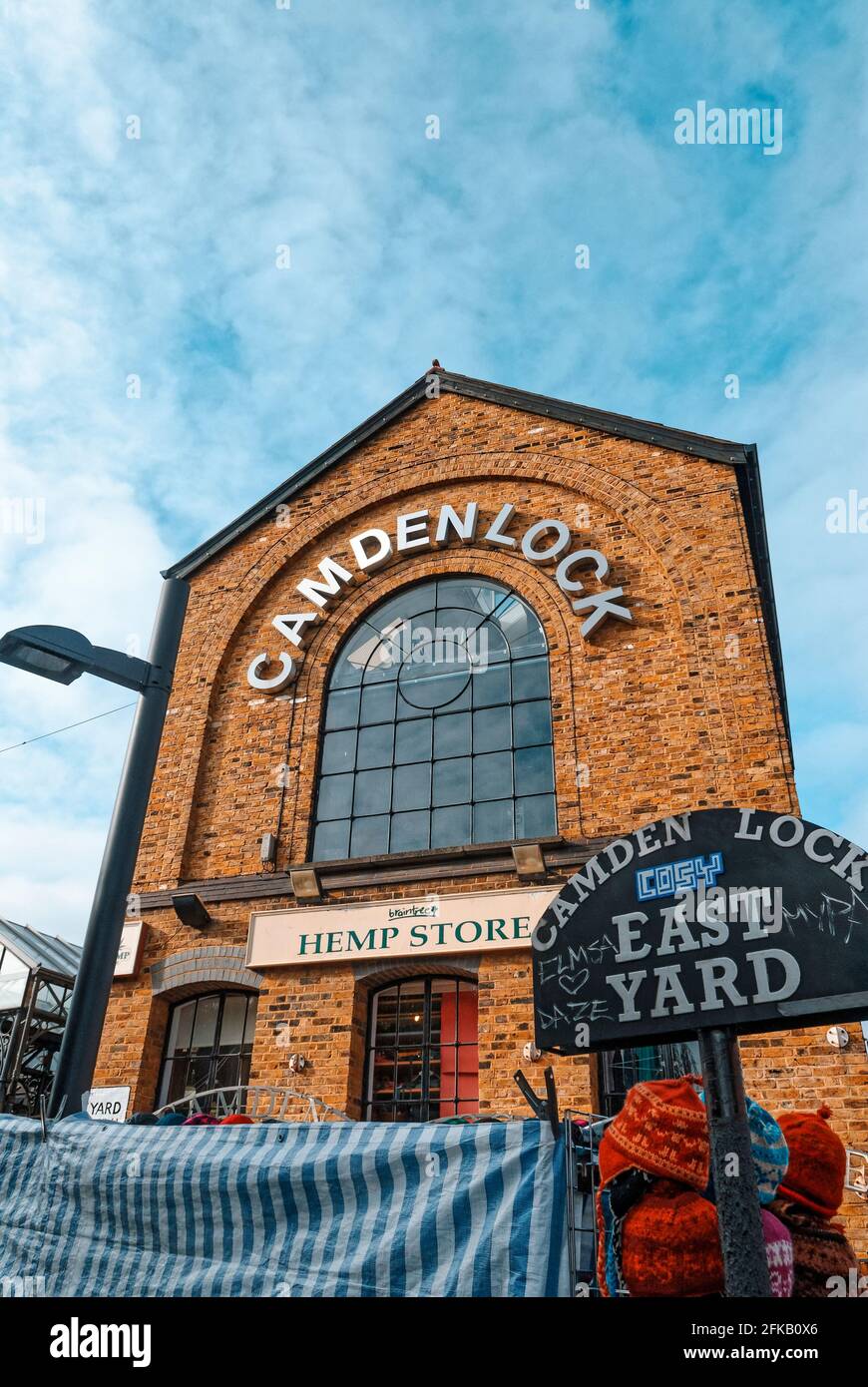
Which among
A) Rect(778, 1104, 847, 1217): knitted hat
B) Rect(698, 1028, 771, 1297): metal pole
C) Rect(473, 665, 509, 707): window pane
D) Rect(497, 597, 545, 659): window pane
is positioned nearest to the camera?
Rect(698, 1028, 771, 1297): metal pole

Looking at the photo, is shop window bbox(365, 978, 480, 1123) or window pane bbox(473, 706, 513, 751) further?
window pane bbox(473, 706, 513, 751)

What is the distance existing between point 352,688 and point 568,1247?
768 cm

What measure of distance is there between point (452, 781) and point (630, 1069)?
11.0 ft

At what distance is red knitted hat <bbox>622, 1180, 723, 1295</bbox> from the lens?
12.3 feet

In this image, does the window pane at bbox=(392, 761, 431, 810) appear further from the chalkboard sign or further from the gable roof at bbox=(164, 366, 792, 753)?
the chalkboard sign

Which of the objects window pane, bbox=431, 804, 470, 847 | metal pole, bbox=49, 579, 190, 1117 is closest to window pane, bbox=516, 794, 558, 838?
window pane, bbox=431, 804, 470, 847

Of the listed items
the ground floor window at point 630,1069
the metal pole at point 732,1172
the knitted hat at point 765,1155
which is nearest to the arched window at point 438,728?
the ground floor window at point 630,1069

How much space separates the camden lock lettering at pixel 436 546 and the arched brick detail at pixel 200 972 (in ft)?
10.3

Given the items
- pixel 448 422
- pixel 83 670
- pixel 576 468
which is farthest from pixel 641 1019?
pixel 448 422

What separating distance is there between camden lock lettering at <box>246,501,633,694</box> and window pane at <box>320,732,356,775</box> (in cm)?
95

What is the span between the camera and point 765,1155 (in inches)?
168

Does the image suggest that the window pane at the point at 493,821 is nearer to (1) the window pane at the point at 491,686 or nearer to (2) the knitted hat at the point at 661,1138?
(1) the window pane at the point at 491,686

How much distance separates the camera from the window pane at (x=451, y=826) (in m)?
9.73

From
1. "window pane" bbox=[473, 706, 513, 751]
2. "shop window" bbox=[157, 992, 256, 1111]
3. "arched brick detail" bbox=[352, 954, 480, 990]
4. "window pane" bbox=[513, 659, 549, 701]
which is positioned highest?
"window pane" bbox=[513, 659, 549, 701]
